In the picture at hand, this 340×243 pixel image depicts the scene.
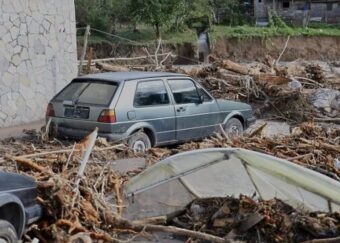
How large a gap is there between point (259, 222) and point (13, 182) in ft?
8.62

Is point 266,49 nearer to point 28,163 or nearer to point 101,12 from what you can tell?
point 101,12

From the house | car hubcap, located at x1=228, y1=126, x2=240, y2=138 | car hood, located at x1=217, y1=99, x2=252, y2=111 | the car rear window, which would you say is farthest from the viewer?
the house

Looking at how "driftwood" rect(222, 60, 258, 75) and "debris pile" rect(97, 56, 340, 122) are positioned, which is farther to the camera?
"driftwood" rect(222, 60, 258, 75)

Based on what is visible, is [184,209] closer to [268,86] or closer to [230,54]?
[268,86]

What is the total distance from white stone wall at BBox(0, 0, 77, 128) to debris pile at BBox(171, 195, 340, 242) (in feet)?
32.0

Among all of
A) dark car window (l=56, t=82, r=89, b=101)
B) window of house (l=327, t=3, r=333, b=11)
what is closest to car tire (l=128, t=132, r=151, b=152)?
dark car window (l=56, t=82, r=89, b=101)

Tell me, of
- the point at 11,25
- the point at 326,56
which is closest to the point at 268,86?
the point at 11,25

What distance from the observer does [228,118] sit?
14.6 meters

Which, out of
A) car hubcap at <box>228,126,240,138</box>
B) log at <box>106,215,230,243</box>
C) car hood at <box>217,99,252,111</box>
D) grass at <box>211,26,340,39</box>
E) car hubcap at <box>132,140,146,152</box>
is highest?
log at <box>106,215,230,243</box>

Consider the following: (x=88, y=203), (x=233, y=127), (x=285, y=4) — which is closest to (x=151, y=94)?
(x=233, y=127)

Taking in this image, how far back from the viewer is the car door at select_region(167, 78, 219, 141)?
1321 centimetres

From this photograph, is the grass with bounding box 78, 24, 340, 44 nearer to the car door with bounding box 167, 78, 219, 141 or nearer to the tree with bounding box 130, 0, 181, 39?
the tree with bounding box 130, 0, 181, 39

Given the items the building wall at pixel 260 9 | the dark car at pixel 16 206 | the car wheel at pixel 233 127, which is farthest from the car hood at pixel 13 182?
the building wall at pixel 260 9

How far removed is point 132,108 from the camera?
12.2m
